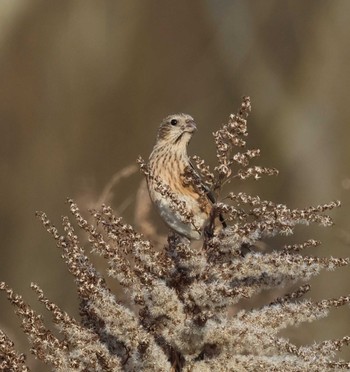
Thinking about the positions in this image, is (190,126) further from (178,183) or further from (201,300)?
(201,300)

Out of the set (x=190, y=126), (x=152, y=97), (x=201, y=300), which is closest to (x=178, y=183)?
(x=190, y=126)

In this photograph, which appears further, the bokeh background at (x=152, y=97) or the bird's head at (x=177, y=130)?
the bokeh background at (x=152, y=97)

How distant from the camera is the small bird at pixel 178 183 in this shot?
1777 millimetres

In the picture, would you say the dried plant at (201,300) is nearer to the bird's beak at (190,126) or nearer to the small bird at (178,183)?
the small bird at (178,183)

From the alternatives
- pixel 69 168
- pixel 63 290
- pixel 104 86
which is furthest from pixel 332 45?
pixel 63 290

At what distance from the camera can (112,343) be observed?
1739 millimetres

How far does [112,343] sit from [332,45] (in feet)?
13.6

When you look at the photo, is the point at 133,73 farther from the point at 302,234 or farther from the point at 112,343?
the point at 112,343

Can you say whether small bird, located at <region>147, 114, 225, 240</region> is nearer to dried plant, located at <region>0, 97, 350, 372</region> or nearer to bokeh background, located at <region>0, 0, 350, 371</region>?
dried plant, located at <region>0, 97, 350, 372</region>

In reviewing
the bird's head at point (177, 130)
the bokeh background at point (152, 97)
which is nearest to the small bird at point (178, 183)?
the bird's head at point (177, 130)

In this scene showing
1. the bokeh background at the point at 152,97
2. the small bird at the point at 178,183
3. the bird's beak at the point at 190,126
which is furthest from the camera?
the bokeh background at the point at 152,97

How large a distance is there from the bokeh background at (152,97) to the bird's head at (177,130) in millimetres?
1050

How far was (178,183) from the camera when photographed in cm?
262

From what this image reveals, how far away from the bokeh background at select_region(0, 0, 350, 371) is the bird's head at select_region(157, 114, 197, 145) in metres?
1.05
